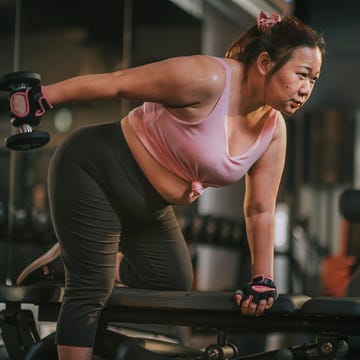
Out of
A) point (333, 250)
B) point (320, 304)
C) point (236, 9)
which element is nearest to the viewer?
point (320, 304)

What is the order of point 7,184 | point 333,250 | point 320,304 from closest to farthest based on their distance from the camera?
point 320,304 → point 7,184 → point 333,250

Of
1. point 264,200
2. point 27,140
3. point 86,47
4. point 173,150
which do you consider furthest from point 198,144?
point 86,47

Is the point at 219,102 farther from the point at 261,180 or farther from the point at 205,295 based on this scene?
the point at 205,295

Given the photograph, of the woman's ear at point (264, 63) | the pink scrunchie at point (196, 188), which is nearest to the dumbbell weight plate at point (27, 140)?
the pink scrunchie at point (196, 188)

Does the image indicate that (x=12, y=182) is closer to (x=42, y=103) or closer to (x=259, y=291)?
(x=42, y=103)

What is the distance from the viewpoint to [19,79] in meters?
1.86

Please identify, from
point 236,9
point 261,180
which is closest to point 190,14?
point 236,9

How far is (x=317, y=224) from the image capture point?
9.22 m

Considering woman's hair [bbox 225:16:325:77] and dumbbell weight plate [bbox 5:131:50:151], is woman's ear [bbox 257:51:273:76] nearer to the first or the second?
woman's hair [bbox 225:16:325:77]

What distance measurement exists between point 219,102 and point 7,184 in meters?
1.66

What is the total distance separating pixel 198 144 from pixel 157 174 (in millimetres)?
167

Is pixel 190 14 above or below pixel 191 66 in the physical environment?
above

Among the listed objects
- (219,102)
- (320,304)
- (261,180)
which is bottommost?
(320,304)

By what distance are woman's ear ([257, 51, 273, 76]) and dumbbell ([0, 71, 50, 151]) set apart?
1.89ft
